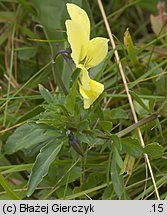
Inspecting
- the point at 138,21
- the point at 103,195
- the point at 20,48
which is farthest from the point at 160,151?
the point at 138,21

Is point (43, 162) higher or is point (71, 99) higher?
point (71, 99)

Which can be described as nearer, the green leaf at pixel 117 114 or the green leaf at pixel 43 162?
the green leaf at pixel 43 162

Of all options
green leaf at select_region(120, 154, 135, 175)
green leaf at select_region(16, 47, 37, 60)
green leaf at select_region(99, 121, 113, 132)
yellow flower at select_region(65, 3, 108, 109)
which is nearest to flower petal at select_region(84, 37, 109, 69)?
yellow flower at select_region(65, 3, 108, 109)

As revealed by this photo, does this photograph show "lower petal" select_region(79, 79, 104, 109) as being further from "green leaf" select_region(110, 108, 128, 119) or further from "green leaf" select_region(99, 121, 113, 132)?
"green leaf" select_region(110, 108, 128, 119)

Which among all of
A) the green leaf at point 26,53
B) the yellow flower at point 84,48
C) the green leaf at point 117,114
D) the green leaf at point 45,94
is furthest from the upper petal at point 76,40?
the green leaf at point 26,53

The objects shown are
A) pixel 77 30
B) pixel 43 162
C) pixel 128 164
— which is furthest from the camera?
pixel 128 164

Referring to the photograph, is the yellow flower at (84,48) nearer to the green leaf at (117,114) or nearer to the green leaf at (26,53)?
the green leaf at (117,114)

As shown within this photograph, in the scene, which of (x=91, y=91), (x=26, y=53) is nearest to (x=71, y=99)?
(x=91, y=91)

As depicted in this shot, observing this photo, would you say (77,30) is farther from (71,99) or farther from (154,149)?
(154,149)
